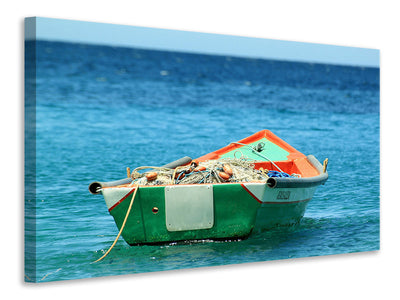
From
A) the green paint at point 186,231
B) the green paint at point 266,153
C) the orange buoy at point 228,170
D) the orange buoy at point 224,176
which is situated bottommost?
the green paint at point 186,231

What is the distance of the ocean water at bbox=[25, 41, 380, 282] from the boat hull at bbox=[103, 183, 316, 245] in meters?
0.13

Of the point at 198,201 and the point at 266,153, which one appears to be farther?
the point at 266,153

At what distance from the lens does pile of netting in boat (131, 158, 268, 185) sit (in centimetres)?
593

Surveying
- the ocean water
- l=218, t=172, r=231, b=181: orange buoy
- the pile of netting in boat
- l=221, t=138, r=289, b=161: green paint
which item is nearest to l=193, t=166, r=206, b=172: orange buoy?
the pile of netting in boat

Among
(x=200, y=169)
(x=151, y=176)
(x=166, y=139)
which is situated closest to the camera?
(x=151, y=176)

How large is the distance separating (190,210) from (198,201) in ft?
0.32

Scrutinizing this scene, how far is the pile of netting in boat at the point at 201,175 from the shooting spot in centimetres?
593

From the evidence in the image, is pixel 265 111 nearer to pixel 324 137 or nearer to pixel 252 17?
pixel 324 137

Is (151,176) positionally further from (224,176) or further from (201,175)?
(224,176)

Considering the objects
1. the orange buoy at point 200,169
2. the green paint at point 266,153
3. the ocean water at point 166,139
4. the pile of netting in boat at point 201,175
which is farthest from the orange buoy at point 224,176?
the green paint at point 266,153

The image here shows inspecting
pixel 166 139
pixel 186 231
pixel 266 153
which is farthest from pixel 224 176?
pixel 166 139

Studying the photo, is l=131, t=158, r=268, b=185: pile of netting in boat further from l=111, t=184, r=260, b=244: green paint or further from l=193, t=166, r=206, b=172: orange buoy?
l=111, t=184, r=260, b=244: green paint

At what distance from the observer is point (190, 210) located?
5.68 metres

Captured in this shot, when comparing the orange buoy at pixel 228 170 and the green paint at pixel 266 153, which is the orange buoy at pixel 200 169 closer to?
the orange buoy at pixel 228 170
